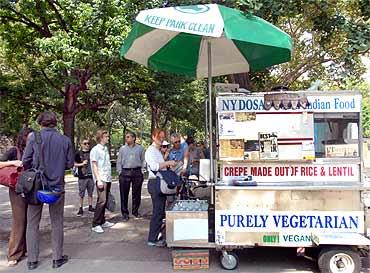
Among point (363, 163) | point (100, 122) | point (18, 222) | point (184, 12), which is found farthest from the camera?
point (100, 122)

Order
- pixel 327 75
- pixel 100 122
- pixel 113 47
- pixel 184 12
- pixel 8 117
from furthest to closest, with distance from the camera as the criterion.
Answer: pixel 100 122, pixel 8 117, pixel 327 75, pixel 113 47, pixel 184 12

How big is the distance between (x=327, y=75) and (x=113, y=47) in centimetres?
1086

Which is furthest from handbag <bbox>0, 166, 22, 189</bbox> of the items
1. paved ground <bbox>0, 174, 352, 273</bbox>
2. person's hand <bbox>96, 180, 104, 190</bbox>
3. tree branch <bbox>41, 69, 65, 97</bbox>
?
tree branch <bbox>41, 69, 65, 97</bbox>

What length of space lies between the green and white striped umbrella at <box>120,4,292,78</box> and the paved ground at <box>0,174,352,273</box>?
2491 millimetres

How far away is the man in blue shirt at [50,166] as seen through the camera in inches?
211

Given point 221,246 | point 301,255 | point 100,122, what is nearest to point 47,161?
point 221,246

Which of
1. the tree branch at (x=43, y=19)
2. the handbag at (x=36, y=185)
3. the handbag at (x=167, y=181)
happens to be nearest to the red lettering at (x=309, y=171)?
the handbag at (x=167, y=181)

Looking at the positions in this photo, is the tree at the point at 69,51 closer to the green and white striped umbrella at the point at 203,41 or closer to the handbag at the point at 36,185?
the green and white striped umbrella at the point at 203,41

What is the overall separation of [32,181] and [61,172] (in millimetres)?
371

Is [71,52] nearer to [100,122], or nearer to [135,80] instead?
[135,80]

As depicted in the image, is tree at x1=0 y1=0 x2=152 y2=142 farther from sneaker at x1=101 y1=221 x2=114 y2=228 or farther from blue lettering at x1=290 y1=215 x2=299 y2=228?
blue lettering at x1=290 y1=215 x2=299 y2=228

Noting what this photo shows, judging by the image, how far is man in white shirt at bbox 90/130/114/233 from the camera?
738 cm

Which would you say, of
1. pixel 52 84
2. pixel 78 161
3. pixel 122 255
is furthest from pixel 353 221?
pixel 52 84

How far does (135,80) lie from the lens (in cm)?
1791
